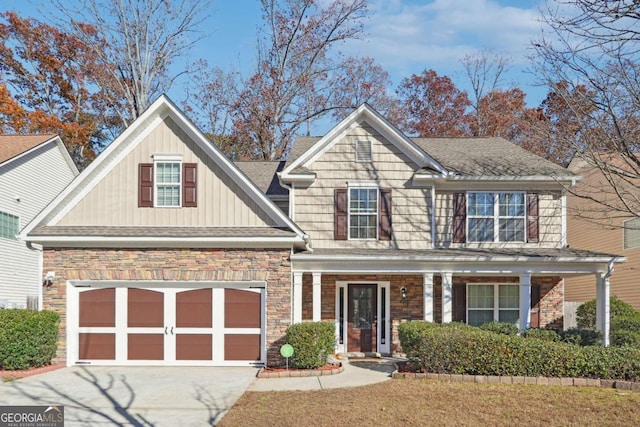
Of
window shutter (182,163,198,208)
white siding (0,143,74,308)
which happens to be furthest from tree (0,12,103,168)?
window shutter (182,163,198,208)

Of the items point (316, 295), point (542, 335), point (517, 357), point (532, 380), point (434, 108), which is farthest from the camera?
point (434, 108)

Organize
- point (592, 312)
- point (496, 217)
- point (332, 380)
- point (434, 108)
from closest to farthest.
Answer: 1. point (332, 380)
2. point (496, 217)
3. point (592, 312)
4. point (434, 108)

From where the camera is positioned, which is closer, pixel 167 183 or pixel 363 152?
pixel 167 183

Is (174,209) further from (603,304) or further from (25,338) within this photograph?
(603,304)

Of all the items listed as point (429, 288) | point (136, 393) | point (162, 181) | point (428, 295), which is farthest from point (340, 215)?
point (136, 393)

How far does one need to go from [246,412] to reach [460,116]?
29392mm

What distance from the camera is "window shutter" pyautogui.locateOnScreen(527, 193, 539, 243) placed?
1870 centimetres

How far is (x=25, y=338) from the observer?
14406 mm

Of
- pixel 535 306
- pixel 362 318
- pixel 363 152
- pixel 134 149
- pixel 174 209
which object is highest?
pixel 363 152

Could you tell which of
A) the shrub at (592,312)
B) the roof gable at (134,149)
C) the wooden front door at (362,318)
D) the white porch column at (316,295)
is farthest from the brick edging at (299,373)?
the shrub at (592,312)

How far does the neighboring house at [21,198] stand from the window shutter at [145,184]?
26.6ft

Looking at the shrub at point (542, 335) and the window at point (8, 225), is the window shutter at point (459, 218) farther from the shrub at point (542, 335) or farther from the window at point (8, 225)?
the window at point (8, 225)

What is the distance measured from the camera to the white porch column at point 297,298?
53.8 ft

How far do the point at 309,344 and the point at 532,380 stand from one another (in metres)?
4.86
